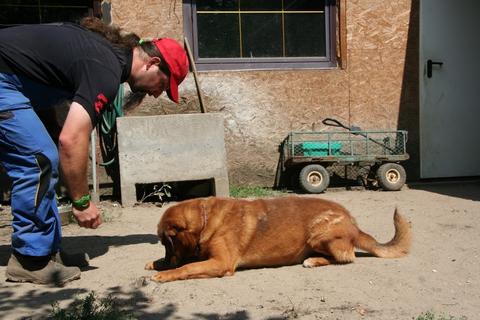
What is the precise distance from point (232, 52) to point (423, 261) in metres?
4.43

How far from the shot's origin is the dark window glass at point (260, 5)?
786 cm

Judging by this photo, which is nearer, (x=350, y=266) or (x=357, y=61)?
(x=350, y=266)

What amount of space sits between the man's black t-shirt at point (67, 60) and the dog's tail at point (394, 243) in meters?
2.23

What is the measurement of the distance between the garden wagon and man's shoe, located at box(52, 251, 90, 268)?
3734 mm

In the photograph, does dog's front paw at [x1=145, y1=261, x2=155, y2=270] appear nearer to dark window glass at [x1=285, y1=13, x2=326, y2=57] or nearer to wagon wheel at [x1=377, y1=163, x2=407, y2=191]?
wagon wheel at [x1=377, y1=163, x2=407, y2=191]

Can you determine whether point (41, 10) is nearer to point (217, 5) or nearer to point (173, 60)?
point (217, 5)

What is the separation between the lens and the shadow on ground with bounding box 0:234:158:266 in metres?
4.80

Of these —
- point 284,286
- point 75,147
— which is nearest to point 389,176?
point 284,286

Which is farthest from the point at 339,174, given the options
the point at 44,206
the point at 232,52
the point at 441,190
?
the point at 44,206

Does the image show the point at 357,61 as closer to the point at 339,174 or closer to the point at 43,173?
the point at 339,174

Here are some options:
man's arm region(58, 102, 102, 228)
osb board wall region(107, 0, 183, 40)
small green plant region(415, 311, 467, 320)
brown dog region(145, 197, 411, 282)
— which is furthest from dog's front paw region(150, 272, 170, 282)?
osb board wall region(107, 0, 183, 40)

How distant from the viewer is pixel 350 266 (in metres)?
4.30

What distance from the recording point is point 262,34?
7965mm

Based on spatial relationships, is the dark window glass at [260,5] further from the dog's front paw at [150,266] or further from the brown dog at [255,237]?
the dog's front paw at [150,266]
